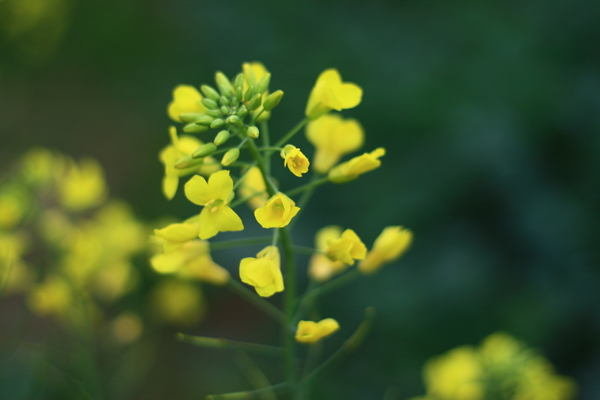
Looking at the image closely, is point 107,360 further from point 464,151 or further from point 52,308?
point 464,151

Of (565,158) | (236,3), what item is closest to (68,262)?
(236,3)

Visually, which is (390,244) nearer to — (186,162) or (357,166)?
(357,166)

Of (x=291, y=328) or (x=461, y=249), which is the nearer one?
(x=291, y=328)

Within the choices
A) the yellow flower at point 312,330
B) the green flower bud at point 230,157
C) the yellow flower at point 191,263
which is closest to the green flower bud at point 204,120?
the green flower bud at point 230,157

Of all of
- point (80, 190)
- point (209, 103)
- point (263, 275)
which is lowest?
point (263, 275)

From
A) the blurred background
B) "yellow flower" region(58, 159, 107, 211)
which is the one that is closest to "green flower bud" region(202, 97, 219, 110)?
"yellow flower" region(58, 159, 107, 211)

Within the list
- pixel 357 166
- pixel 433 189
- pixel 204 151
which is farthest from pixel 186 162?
pixel 433 189
